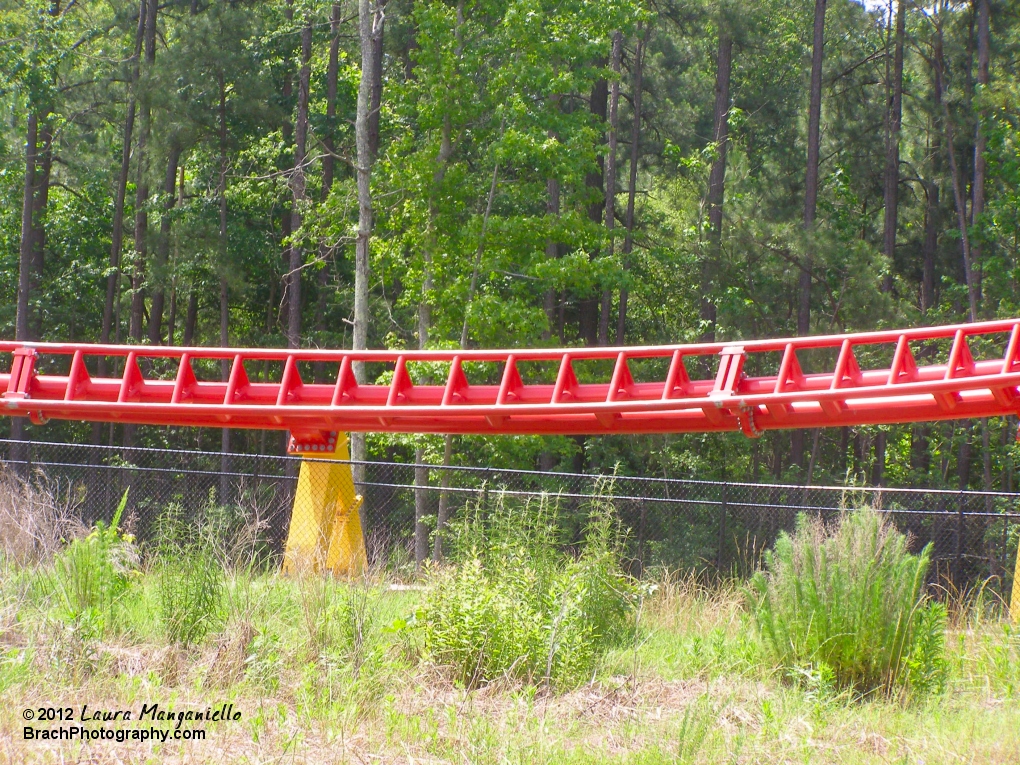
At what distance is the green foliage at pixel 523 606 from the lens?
21.6ft

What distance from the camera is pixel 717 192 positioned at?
2402 centimetres

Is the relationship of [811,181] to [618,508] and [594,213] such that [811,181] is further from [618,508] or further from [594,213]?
[618,508]

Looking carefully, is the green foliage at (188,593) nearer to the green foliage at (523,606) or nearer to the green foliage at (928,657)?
the green foliage at (523,606)

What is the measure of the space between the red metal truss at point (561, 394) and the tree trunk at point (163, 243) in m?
15.2

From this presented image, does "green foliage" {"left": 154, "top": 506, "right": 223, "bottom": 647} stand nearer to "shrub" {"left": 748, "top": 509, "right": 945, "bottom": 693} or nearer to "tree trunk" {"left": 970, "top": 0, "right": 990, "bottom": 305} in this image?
"shrub" {"left": 748, "top": 509, "right": 945, "bottom": 693}

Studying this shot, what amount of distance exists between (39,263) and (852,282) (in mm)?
21635

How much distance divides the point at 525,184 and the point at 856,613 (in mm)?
13866

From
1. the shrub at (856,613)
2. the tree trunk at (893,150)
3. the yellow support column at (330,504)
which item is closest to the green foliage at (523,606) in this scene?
the shrub at (856,613)

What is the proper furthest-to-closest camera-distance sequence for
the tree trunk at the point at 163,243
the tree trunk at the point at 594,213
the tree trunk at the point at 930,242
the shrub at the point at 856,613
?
the tree trunk at the point at 930,242 → the tree trunk at the point at 163,243 → the tree trunk at the point at 594,213 → the shrub at the point at 856,613

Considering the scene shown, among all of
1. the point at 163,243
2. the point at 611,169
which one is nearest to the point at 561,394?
the point at 611,169

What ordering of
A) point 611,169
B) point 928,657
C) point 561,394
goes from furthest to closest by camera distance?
point 611,169, point 561,394, point 928,657

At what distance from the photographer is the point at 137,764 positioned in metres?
5.04

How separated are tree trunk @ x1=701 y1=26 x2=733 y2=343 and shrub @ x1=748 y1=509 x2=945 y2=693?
1578 centimetres

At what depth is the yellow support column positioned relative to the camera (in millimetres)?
11273
